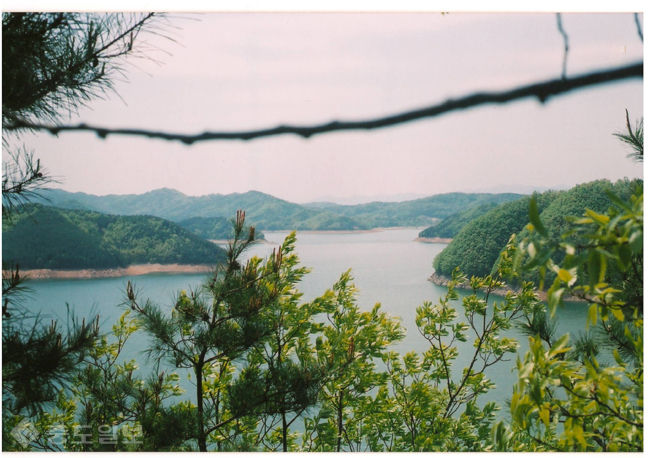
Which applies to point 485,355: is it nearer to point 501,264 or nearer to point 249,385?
point 501,264

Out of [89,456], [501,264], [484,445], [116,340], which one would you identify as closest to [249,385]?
[89,456]

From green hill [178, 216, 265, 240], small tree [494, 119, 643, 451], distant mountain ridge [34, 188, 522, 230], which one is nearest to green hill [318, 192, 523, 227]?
distant mountain ridge [34, 188, 522, 230]

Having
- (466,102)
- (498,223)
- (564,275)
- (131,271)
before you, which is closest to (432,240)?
(498,223)

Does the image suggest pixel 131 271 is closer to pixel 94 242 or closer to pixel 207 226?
pixel 94 242

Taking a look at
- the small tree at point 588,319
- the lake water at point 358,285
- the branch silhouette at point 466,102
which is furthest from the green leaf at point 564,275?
the lake water at point 358,285

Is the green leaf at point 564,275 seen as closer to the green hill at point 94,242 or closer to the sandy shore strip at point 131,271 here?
the green hill at point 94,242
